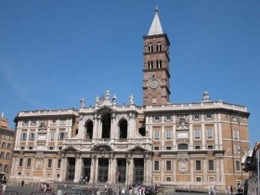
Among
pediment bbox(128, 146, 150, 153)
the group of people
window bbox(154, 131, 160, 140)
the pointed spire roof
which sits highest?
the pointed spire roof

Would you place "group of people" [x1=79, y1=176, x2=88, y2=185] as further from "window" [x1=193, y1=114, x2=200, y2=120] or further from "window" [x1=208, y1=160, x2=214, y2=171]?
"window" [x1=193, y1=114, x2=200, y2=120]

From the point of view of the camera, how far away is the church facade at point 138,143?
53.0 metres

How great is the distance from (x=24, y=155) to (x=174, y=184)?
31.1 metres

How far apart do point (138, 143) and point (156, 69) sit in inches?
762

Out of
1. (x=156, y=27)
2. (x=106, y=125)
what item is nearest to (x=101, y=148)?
(x=106, y=125)

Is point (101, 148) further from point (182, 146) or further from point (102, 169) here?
point (182, 146)

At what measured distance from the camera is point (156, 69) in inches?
2704

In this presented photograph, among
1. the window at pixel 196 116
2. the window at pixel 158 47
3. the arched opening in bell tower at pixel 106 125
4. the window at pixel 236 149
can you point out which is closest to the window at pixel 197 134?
the window at pixel 196 116

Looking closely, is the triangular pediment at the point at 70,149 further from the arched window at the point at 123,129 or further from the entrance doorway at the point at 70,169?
the arched window at the point at 123,129

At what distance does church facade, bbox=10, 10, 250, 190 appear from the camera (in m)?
53.0

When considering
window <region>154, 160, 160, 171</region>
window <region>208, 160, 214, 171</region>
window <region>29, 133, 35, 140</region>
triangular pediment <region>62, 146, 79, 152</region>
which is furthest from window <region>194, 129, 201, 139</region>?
window <region>29, 133, 35, 140</region>

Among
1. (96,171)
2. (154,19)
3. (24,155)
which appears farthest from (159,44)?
(24,155)

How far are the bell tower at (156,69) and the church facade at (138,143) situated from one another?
25 cm

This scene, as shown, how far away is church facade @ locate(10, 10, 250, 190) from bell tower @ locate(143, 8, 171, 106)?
0.25 metres
